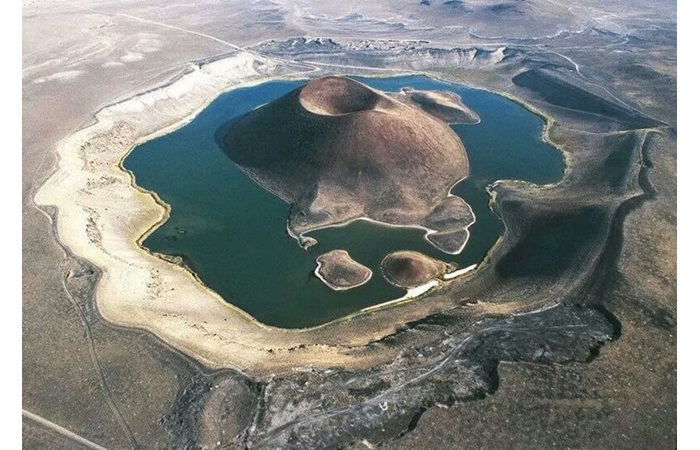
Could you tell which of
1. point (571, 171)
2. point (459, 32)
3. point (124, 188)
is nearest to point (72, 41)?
point (124, 188)

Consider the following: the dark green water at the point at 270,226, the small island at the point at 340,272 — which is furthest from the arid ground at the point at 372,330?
the small island at the point at 340,272

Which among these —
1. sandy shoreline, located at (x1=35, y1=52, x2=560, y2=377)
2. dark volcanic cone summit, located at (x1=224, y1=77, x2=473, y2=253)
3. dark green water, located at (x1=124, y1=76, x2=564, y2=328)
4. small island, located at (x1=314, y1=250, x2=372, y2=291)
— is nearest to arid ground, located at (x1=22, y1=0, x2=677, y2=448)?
sandy shoreline, located at (x1=35, y1=52, x2=560, y2=377)

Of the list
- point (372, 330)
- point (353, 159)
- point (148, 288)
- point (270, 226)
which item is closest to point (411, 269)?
point (372, 330)

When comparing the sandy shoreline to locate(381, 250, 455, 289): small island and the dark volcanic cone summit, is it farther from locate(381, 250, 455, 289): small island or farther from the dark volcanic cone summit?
the dark volcanic cone summit

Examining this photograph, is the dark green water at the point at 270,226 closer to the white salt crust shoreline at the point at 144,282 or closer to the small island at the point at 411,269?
the small island at the point at 411,269

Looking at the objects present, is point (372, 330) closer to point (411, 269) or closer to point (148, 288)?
point (411, 269)

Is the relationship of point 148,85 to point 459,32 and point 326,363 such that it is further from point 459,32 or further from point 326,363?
point 459,32
